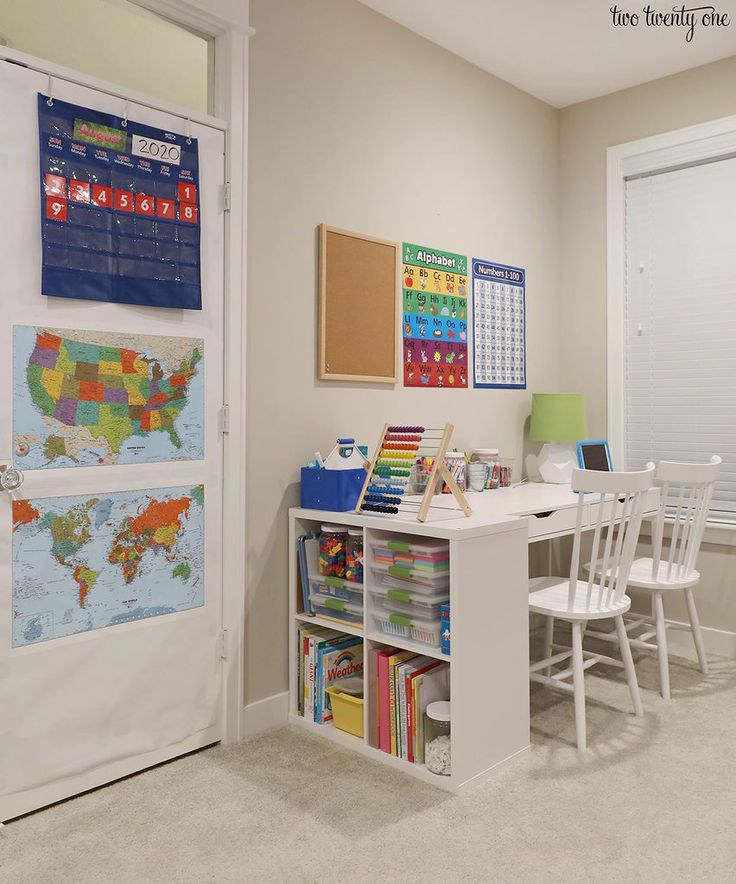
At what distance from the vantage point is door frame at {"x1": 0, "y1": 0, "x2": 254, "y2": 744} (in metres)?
2.50

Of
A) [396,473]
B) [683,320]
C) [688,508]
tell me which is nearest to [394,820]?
[396,473]

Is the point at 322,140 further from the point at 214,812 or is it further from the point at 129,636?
the point at 214,812

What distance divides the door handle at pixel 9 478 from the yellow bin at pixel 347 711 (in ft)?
4.12

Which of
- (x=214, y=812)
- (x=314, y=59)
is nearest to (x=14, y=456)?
(x=214, y=812)

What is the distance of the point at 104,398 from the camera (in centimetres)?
223

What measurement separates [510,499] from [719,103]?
2183 mm

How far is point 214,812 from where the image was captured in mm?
2072

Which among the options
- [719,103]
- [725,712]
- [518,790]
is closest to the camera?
[518,790]

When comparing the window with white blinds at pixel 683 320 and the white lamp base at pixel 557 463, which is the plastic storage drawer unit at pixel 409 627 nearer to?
the white lamp base at pixel 557 463

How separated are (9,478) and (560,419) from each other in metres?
2.49

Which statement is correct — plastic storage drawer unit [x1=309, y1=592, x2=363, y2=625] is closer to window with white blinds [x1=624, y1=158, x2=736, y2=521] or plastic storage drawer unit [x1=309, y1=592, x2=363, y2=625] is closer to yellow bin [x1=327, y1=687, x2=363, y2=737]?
yellow bin [x1=327, y1=687, x2=363, y2=737]

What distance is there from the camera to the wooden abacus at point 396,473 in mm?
2436

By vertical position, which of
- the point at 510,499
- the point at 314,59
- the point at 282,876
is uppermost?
the point at 314,59

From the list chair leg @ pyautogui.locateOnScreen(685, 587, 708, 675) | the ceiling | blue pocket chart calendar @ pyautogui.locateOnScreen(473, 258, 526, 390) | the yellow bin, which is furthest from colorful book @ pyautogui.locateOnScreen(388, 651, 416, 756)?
the ceiling
